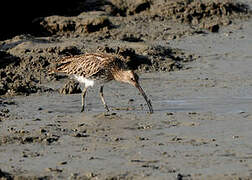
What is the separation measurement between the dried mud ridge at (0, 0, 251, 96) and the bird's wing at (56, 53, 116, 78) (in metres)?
0.45

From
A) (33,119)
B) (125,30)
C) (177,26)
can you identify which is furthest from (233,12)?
(33,119)

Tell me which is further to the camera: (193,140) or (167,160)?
(193,140)

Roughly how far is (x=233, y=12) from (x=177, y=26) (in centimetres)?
186

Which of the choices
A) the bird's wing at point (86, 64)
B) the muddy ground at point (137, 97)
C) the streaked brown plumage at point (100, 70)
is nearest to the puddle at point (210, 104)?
the muddy ground at point (137, 97)

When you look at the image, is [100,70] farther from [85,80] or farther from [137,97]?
[137,97]

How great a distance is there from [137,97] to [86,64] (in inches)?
42.2

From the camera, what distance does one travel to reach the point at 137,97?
12.6 meters

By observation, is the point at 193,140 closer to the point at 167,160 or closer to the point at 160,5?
the point at 167,160

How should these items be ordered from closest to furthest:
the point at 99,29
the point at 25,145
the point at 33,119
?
the point at 25,145 → the point at 33,119 → the point at 99,29

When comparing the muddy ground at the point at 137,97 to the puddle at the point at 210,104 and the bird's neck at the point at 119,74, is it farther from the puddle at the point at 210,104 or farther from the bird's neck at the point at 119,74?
the bird's neck at the point at 119,74

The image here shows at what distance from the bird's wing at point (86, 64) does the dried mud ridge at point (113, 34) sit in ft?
1.46

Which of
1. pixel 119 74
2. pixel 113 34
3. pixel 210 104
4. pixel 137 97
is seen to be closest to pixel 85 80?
pixel 119 74

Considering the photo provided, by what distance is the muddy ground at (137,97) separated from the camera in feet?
27.2

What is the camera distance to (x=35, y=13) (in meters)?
18.5
